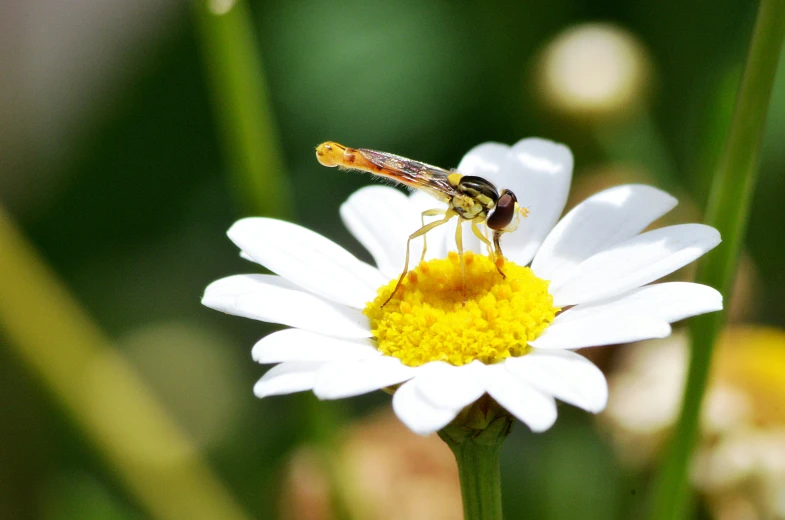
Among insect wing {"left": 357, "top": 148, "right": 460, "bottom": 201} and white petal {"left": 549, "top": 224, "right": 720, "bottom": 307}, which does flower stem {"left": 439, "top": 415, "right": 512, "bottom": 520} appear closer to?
white petal {"left": 549, "top": 224, "right": 720, "bottom": 307}

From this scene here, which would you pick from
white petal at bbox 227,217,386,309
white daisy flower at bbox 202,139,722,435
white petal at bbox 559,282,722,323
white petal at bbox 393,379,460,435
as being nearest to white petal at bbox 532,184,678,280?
white daisy flower at bbox 202,139,722,435

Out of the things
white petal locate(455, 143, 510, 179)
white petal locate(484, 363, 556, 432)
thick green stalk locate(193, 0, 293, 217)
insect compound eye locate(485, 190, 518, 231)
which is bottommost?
white petal locate(484, 363, 556, 432)

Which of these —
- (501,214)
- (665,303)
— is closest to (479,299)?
(501,214)

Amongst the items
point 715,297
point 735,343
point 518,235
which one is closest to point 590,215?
point 518,235

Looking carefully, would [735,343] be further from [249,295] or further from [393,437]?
[249,295]

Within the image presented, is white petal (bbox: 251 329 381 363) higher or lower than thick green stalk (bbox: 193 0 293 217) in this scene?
lower

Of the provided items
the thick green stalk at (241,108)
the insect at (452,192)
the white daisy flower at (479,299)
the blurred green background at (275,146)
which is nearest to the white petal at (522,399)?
the white daisy flower at (479,299)

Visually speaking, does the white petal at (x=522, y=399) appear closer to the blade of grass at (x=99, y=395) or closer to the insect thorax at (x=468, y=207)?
the insect thorax at (x=468, y=207)
